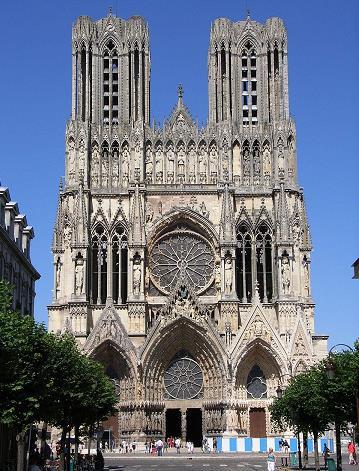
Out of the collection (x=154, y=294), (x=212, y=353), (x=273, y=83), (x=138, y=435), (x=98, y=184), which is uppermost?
(x=273, y=83)

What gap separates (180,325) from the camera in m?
70.8

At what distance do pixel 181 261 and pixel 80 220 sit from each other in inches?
329

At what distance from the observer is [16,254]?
54812mm

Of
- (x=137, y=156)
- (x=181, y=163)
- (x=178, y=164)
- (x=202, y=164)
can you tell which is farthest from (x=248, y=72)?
(x=137, y=156)

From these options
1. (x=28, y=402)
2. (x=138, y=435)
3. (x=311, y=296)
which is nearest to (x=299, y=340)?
(x=311, y=296)

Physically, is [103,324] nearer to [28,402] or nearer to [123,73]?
[123,73]

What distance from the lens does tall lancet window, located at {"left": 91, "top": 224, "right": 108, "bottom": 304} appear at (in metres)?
72.1

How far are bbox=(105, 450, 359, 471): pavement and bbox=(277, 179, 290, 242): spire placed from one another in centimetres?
1598

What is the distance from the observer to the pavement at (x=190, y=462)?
4959cm

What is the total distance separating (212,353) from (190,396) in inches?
156

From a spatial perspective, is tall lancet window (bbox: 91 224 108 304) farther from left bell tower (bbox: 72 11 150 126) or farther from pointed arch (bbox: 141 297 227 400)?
left bell tower (bbox: 72 11 150 126)

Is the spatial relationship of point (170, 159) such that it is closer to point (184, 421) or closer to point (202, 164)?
point (202, 164)

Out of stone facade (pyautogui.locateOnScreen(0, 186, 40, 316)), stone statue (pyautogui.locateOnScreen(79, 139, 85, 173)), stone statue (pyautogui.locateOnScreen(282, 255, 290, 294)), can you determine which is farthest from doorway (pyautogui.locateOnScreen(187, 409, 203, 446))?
stone statue (pyautogui.locateOnScreen(79, 139, 85, 173))

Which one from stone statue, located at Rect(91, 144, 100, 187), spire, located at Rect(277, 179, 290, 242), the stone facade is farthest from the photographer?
stone statue, located at Rect(91, 144, 100, 187)
